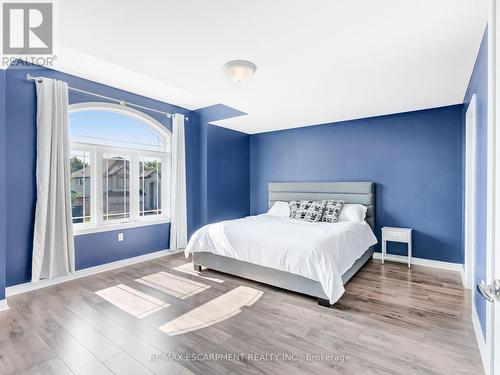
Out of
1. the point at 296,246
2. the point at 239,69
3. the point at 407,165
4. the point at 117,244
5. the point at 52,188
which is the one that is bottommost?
the point at 117,244

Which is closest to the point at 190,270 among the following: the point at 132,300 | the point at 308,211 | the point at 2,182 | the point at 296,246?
the point at 132,300

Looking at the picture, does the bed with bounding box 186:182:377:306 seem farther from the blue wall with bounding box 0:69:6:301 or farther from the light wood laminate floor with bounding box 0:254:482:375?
the blue wall with bounding box 0:69:6:301

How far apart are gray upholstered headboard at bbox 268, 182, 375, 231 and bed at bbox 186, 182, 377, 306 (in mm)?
33

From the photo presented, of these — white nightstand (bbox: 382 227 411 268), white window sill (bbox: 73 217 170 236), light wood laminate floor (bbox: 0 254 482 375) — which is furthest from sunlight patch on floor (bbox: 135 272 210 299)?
white nightstand (bbox: 382 227 411 268)

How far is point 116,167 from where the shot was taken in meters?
3.85

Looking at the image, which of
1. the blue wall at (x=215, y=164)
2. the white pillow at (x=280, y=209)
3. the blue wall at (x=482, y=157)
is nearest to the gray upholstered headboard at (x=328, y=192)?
the white pillow at (x=280, y=209)

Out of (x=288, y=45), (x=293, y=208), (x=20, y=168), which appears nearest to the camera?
(x=288, y=45)

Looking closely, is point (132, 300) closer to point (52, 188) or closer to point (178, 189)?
point (52, 188)

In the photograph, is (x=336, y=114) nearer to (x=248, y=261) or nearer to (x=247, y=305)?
(x=248, y=261)

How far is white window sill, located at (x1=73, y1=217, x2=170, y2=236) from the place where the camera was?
335 cm

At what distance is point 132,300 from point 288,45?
2.92 meters

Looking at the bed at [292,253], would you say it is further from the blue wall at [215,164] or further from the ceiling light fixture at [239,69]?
the ceiling light fixture at [239,69]

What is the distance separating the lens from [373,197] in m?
4.22

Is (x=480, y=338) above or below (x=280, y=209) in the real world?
below
